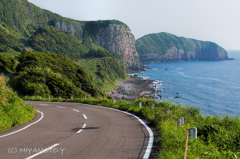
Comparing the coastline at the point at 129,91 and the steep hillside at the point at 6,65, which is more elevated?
the steep hillside at the point at 6,65

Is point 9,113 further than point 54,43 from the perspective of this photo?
No

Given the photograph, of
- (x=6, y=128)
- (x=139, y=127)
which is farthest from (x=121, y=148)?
(x=6, y=128)

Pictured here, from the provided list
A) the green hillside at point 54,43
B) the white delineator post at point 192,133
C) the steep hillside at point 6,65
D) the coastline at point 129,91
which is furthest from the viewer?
the green hillside at point 54,43

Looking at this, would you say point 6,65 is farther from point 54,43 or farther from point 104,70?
point 54,43

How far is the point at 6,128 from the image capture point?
25.2 ft

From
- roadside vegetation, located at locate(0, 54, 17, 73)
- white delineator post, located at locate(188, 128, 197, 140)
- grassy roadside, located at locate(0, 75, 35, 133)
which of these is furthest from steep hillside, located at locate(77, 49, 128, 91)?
white delineator post, located at locate(188, 128, 197, 140)

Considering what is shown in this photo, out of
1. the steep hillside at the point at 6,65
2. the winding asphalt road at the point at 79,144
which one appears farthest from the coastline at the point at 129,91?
the winding asphalt road at the point at 79,144

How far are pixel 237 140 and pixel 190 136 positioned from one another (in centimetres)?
138

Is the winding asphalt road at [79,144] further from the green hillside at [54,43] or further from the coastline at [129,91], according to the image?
the green hillside at [54,43]

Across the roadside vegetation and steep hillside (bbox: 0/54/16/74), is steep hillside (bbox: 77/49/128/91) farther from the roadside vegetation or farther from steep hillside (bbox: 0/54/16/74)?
steep hillside (bbox: 0/54/16/74)

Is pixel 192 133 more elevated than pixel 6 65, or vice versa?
pixel 6 65

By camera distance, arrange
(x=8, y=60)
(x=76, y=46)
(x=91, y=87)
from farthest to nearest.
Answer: (x=76, y=46)
(x=8, y=60)
(x=91, y=87)

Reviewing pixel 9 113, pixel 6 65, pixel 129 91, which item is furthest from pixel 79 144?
pixel 129 91

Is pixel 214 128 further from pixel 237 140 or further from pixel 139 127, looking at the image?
pixel 139 127
